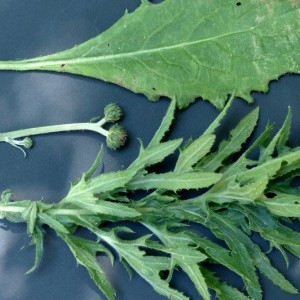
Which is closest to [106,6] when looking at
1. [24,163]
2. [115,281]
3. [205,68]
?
[205,68]

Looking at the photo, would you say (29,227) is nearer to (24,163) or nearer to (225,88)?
(24,163)

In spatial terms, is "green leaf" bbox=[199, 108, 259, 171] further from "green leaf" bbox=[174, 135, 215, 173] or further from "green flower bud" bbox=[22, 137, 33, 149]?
"green flower bud" bbox=[22, 137, 33, 149]

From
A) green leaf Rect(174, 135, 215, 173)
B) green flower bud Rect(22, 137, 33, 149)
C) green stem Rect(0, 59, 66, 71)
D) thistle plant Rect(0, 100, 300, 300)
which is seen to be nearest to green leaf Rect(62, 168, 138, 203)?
thistle plant Rect(0, 100, 300, 300)

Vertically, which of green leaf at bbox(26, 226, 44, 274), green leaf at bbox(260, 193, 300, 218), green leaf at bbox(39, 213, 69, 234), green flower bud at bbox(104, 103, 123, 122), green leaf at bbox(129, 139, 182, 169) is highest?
green flower bud at bbox(104, 103, 123, 122)

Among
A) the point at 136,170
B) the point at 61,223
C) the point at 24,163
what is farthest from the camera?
the point at 24,163

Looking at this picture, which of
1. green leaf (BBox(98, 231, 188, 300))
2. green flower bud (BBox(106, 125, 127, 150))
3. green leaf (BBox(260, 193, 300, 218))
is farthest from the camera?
green flower bud (BBox(106, 125, 127, 150))
